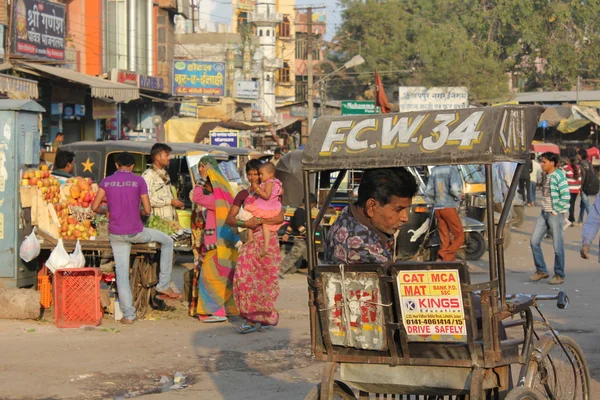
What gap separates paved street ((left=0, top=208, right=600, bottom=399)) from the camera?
7.26m

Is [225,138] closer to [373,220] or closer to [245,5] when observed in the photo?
[373,220]

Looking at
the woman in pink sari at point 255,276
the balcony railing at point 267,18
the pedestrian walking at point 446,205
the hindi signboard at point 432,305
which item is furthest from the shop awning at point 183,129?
the balcony railing at point 267,18

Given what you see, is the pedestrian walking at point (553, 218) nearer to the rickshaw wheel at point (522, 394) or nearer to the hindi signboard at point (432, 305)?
the rickshaw wheel at point (522, 394)

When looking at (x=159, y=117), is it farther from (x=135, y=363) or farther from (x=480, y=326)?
(x=480, y=326)

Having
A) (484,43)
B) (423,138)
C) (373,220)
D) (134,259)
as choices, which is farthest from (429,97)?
(423,138)

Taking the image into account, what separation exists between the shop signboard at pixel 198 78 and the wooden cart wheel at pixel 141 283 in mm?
24528

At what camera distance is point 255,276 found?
980 cm

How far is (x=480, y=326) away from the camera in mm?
4711

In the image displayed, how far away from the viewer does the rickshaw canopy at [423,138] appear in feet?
15.0

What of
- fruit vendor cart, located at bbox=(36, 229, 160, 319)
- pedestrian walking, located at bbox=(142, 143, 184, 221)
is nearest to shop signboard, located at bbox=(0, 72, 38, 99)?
pedestrian walking, located at bbox=(142, 143, 184, 221)

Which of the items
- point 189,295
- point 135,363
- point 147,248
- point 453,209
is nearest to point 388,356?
point 135,363

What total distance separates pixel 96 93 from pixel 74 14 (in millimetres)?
9218

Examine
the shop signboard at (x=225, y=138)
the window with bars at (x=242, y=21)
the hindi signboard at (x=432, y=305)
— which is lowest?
the hindi signboard at (x=432, y=305)

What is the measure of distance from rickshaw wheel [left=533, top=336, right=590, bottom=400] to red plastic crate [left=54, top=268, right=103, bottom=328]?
5.64 meters
